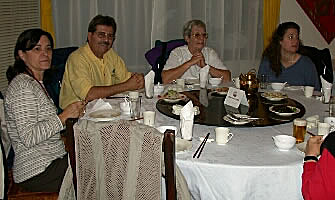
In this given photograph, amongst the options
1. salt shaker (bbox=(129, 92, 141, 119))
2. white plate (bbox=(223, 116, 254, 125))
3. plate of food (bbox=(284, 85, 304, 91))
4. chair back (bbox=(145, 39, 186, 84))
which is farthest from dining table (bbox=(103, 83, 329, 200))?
chair back (bbox=(145, 39, 186, 84))

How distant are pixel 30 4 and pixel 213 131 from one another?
2470 mm

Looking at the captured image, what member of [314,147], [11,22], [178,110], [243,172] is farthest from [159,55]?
[314,147]

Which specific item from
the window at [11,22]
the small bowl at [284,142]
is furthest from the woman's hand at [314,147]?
the window at [11,22]

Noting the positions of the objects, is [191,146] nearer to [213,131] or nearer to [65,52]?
[213,131]

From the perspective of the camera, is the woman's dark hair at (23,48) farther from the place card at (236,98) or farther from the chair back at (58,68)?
the place card at (236,98)

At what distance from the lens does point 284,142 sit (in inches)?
84.9

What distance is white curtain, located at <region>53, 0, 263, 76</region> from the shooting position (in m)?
4.44

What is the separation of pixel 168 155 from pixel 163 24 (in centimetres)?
304

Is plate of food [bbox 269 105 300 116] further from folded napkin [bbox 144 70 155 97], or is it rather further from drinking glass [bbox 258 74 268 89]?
folded napkin [bbox 144 70 155 97]

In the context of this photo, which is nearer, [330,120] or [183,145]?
[183,145]

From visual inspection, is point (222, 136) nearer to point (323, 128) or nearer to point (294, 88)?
point (323, 128)

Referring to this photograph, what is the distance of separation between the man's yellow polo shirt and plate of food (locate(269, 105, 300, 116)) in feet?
4.15

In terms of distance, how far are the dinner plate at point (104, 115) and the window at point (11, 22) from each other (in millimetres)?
1623

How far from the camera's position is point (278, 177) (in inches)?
79.1
